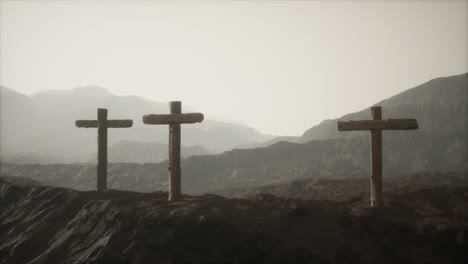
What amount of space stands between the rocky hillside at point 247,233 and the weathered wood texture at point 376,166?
479 mm

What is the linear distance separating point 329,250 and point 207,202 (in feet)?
11.4

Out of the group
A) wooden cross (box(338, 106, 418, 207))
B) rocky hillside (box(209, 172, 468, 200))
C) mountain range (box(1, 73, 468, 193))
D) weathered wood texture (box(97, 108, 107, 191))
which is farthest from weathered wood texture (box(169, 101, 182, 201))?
mountain range (box(1, 73, 468, 193))

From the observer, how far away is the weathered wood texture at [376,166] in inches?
428

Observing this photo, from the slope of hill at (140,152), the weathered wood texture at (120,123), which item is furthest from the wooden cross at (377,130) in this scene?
the slope of hill at (140,152)

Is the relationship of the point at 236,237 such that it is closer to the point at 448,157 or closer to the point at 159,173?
the point at 159,173

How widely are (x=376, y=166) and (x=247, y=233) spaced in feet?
14.5

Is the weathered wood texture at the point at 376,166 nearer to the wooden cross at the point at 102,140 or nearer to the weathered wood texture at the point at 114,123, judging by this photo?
the weathered wood texture at the point at 114,123

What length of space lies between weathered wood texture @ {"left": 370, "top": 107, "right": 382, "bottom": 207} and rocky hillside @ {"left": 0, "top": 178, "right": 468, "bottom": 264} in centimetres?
48

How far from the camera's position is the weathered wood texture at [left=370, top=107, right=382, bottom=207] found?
1088 cm

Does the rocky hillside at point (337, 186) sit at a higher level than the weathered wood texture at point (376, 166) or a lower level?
lower

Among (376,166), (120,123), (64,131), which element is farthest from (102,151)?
(64,131)

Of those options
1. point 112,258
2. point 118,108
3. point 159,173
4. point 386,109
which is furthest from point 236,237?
point 118,108

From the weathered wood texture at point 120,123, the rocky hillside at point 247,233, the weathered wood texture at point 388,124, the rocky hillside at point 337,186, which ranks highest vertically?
the weathered wood texture at point 120,123

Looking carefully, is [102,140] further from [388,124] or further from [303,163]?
[303,163]
